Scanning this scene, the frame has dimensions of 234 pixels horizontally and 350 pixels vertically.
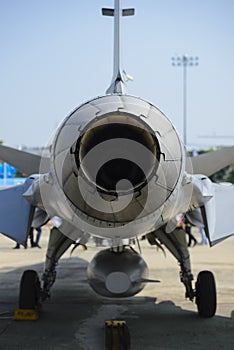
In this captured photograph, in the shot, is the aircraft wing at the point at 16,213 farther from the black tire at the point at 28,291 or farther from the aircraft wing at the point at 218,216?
the aircraft wing at the point at 218,216

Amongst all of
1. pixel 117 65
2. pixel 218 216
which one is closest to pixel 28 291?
pixel 218 216

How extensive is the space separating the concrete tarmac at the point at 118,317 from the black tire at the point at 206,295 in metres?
0.13

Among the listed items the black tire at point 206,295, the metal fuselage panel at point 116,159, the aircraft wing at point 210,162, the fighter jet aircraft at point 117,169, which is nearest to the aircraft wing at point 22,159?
the fighter jet aircraft at point 117,169

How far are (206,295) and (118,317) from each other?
1.31m

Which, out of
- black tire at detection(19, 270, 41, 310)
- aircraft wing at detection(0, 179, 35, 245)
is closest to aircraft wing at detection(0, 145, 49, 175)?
aircraft wing at detection(0, 179, 35, 245)

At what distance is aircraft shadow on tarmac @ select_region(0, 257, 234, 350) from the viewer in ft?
20.9

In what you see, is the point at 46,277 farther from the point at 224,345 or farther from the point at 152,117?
the point at 152,117

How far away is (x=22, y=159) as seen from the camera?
699cm

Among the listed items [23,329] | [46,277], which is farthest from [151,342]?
[46,277]

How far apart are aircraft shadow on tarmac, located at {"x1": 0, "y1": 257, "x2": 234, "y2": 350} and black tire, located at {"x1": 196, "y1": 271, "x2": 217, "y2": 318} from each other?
0.13 m

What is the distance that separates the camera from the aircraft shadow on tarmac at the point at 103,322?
6.37m

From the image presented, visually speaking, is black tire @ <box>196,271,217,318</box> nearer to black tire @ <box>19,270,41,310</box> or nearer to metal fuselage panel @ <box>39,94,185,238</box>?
black tire @ <box>19,270,41,310</box>

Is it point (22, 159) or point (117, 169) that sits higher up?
point (117, 169)

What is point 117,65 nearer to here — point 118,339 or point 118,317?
point 118,339
